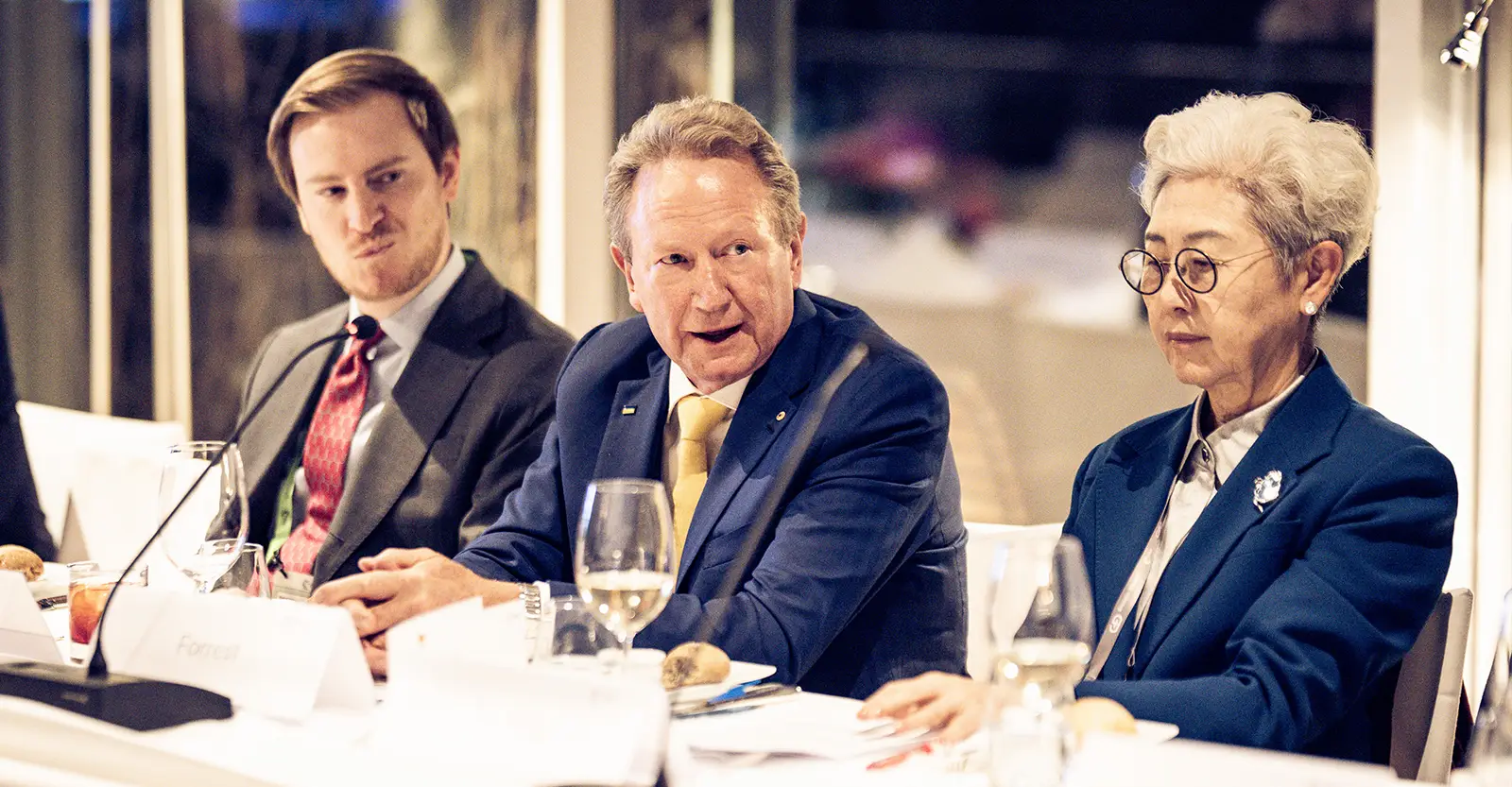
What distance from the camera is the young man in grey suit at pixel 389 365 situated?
97.6 inches

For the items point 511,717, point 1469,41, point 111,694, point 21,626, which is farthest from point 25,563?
point 1469,41

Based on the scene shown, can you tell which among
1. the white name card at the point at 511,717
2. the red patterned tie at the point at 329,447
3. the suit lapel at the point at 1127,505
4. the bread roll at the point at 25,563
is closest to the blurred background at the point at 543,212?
the suit lapel at the point at 1127,505

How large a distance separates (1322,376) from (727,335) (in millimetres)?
753

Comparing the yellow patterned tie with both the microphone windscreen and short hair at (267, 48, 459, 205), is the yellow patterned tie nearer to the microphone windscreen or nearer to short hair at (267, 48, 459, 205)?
the microphone windscreen

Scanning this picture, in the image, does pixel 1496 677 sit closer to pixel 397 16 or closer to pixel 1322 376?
pixel 1322 376

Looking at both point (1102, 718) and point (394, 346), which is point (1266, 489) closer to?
point (1102, 718)

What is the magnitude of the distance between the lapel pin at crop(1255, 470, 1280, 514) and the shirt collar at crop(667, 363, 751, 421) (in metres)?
0.68

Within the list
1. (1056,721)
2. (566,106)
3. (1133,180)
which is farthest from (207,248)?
(1056,721)

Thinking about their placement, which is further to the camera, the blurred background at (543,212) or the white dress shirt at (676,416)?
the blurred background at (543,212)

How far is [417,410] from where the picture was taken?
99.1 inches

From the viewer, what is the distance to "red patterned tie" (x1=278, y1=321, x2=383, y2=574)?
2.57 metres

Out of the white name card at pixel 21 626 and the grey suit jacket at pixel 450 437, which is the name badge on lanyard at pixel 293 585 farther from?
the white name card at pixel 21 626

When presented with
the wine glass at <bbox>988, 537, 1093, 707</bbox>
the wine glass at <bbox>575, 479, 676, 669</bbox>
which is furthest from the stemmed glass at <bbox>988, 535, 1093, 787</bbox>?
the wine glass at <bbox>575, 479, 676, 669</bbox>

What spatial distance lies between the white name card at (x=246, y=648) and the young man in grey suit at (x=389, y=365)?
93 centimetres
